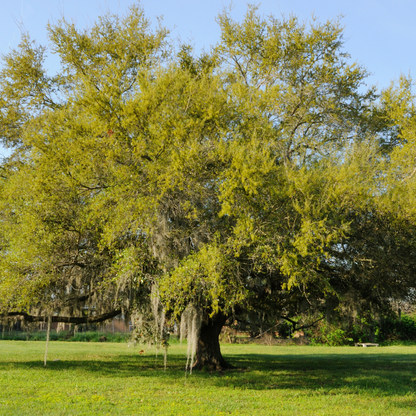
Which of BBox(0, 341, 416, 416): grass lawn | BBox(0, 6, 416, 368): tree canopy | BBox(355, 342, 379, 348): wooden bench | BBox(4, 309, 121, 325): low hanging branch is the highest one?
BBox(0, 6, 416, 368): tree canopy

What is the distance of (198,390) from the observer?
417 inches

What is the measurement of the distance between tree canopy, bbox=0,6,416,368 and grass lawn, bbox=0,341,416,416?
6.02ft

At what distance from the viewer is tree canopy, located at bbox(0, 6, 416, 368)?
9.55 m

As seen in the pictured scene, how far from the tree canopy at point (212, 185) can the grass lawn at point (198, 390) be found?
6.02 ft

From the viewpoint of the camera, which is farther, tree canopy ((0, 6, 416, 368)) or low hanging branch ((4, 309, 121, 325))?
low hanging branch ((4, 309, 121, 325))

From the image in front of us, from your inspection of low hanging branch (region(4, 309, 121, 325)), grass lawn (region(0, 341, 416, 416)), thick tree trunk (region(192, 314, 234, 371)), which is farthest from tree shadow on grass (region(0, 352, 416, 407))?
low hanging branch (region(4, 309, 121, 325))

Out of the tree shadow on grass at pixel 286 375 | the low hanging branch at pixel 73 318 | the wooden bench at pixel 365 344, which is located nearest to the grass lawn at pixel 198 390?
the tree shadow on grass at pixel 286 375

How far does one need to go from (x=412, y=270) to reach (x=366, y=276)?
1.12 meters

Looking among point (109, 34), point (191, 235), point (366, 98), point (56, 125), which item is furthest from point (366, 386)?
point (109, 34)

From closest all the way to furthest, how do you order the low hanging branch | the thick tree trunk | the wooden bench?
1. the low hanging branch
2. the thick tree trunk
3. the wooden bench

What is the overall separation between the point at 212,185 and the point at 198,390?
4.81 m

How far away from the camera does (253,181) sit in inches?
359

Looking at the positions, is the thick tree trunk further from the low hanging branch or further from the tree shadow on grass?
the low hanging branch

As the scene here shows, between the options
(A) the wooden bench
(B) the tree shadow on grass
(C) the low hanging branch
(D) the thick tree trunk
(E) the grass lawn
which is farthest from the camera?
(A) the wooden bench
